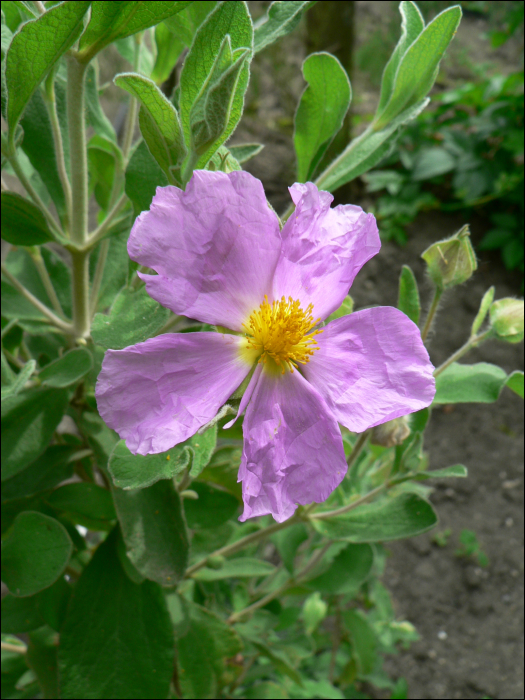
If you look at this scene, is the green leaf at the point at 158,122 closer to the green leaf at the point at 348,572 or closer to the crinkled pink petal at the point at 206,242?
the crinkled pink petal at the point at 206,242

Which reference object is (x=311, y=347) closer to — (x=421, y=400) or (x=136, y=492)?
(x=421, y=400)

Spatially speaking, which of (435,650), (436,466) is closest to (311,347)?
(435,650)

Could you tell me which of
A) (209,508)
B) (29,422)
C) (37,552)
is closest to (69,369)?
(29,422)

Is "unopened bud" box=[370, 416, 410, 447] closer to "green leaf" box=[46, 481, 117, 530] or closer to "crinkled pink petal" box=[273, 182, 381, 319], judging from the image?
"crinkled pink petal" box=[273, 182, 381, 319]

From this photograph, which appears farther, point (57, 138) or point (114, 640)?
point (114, 640)

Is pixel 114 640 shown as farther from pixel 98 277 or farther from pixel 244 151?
pixel 244 151

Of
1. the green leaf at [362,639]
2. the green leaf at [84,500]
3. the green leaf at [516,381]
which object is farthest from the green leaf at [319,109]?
the green leaf at [362,639]

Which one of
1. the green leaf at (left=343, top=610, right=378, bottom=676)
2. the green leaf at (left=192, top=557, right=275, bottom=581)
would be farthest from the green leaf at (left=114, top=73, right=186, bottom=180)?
the green leaf at (left=343, top=610, right=378, bottom=676)
